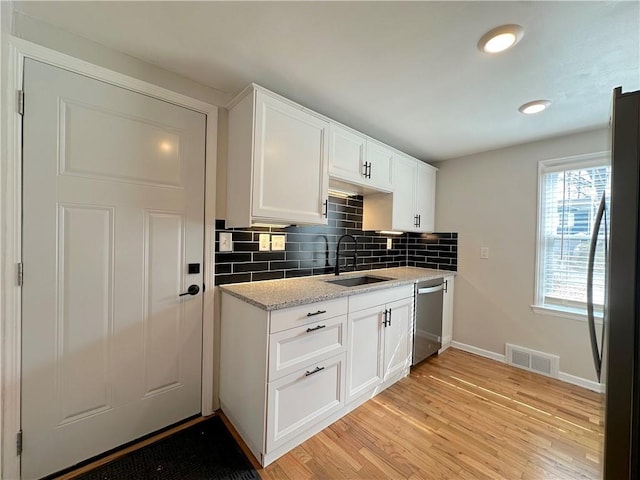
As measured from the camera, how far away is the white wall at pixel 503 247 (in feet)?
7.97

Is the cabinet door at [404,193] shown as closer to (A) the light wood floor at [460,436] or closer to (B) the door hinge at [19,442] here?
(A) the light wood floor at [460,436]

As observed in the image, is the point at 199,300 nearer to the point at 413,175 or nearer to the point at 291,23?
the point at 291,23

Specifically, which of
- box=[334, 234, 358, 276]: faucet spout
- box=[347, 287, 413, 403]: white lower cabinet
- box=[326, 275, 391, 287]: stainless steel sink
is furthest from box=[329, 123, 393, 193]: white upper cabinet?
box=[347, 287, 413, 403]: white lower cabinet

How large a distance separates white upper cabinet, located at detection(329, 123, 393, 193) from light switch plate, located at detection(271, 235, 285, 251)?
660 millimetres

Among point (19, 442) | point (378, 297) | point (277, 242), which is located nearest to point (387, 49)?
point (277, 242)

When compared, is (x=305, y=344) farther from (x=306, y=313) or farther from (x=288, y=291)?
(x=288, y=291)

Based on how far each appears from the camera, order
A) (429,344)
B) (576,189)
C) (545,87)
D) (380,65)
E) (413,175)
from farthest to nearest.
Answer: (413,175), (429,344), (576,189), (545,87), (380,65)

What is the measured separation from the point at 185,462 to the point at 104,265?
1.18m

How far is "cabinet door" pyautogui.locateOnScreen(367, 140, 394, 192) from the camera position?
2.39 metres

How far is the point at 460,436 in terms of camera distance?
1689 millimetres

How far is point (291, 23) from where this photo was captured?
4.09ft

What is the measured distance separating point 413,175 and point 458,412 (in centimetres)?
225

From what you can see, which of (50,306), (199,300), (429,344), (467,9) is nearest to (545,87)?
(467,9)

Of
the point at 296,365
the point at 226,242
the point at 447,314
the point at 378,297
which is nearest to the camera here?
the point at 296,365
